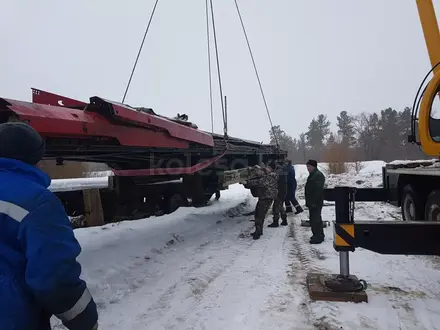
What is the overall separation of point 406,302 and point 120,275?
10.6 ft

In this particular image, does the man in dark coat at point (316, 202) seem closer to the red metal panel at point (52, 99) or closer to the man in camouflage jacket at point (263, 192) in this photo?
the man in camouflage jacket at point (263, 192)

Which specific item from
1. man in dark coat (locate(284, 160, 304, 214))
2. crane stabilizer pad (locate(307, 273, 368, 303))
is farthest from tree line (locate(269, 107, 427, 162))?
crane stabilizer pad (locate(307, 273, 368, 303))

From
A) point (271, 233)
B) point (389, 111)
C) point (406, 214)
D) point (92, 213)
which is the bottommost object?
point (271, 233)

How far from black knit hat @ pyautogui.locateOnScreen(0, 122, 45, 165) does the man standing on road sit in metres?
6.67

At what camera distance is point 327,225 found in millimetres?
7504

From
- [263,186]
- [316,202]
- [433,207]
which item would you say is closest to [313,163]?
[316,202]

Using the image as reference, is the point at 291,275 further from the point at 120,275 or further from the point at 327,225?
the point at 327,225

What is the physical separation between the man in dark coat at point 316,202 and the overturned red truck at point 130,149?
1.91m

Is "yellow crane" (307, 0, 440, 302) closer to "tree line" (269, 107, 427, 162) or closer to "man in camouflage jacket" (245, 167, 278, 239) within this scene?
"man in camouflage jacket" (245, 167, 278, 239)

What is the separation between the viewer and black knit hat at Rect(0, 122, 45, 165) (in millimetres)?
1414

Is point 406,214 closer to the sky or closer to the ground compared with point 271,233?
closer to the sky

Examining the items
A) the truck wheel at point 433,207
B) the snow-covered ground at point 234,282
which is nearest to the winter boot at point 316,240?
the snow-covered ground at point 234,282

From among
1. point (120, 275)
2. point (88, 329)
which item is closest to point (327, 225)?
point (120, 275)

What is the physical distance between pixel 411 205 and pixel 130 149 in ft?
14.8
